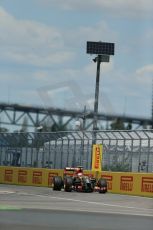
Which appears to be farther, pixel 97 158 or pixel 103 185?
pixel 97 158

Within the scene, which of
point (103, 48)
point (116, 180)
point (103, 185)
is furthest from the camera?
point (103, 48)

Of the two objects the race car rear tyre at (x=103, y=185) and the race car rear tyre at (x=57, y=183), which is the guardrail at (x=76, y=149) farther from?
the race car rear tyre at (x=57, y=183)

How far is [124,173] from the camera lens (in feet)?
105

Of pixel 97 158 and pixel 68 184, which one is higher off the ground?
pixel 97 158

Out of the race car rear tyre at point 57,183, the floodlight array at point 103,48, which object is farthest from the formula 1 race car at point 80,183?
the floodlight array at point 103,48

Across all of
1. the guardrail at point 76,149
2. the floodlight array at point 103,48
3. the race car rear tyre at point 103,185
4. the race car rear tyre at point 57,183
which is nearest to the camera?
the race car rear tyre at point 103,185

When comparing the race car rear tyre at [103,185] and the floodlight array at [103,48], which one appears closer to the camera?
the race car rear tyre at [103,185]

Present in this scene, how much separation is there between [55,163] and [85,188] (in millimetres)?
9976

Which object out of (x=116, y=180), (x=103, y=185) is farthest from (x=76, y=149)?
(x=103, y=185)

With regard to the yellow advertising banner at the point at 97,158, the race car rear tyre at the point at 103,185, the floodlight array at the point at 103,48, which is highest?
the floodlight array at the point at 103,48

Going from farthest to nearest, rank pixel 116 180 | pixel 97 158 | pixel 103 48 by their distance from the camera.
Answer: pixel 103 48 < pixel 97 158 < pixel 116 180

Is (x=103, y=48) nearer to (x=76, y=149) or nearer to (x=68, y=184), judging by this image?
(x=76, y=149)

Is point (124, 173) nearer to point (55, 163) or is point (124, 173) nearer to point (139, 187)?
point (139, 187)

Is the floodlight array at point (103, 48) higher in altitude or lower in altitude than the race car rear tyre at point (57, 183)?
higher
